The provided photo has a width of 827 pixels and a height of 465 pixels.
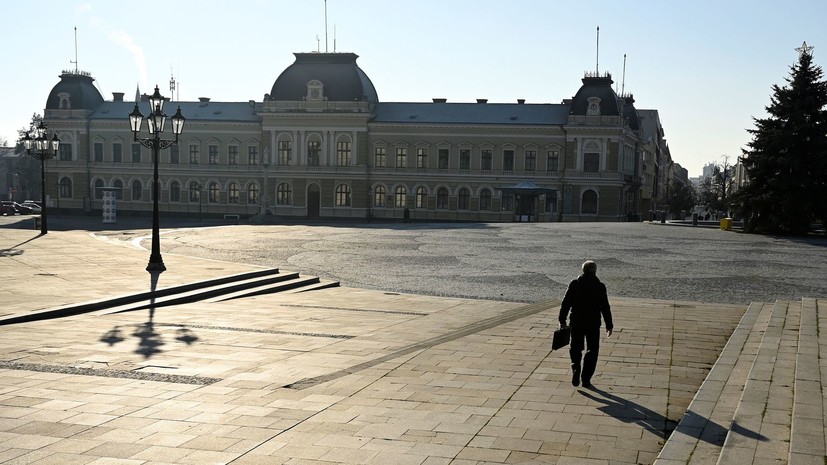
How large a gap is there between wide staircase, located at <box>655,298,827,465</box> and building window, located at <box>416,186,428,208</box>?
5936 centimetres

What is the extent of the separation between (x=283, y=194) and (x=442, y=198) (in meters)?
15.0

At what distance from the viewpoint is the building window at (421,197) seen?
2815 inches

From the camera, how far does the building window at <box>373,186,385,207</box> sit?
72438mm

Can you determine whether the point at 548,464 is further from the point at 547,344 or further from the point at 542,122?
the point at 542,122

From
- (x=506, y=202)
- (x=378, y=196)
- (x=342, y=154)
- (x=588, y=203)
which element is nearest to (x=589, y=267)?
(x=506, y=202)

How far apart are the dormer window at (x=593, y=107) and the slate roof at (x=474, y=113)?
2293 millimetres

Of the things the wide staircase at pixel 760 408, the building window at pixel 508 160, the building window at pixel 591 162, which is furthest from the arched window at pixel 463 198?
the wide staircase at pixel 760 408

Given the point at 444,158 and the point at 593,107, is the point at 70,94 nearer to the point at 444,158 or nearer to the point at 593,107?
the point at 444,158

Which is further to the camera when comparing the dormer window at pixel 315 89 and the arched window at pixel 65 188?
the arched window at pixel 65 188

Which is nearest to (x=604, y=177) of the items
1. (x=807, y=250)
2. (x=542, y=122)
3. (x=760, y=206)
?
(x=542, y=122)

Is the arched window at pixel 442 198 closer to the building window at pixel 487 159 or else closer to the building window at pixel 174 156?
the building window at pixel 487 159

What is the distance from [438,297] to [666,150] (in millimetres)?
137947

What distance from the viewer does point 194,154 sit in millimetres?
76062

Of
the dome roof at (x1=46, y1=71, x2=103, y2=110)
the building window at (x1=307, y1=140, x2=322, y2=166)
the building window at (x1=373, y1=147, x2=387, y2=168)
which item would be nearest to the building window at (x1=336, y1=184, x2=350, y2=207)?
the building window at (x1=307, y1=140, x2=322, y2=166)
